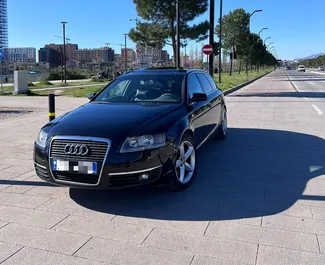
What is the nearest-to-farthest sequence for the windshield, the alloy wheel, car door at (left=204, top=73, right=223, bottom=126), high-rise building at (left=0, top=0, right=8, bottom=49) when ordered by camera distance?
the alloy wheel, the windshield, car door at (left=204, top=73, right=223, bottom=126), high-rise building at (left=0, top=0, right=8, bottom=49)

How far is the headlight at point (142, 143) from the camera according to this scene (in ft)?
13.6

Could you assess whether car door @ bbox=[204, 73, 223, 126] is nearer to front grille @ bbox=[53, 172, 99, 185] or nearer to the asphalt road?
front grille @ bbox=[53, 172, 99, 185]

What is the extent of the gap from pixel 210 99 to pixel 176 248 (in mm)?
3927

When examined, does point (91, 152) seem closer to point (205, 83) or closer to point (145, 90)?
point (145, 90)

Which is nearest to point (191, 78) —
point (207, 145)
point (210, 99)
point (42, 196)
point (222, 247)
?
point (210, 99)

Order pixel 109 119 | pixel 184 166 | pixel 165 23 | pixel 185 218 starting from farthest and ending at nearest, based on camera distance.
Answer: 1. pixel 165 23
2. pixel 184 166
3. pixel 109 119
4. pixel 185 218

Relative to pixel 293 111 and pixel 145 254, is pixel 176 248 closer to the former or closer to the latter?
pixel 145 254

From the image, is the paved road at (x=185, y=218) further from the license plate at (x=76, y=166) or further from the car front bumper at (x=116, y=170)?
the license plate at (x=76, y=166)

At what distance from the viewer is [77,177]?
164 inches

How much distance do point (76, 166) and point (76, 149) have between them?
0.19 meters

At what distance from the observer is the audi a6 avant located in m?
4.09

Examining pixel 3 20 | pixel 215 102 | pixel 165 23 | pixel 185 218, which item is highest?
pixel 3 20

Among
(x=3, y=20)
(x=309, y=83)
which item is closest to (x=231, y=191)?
(x=309, y=83)

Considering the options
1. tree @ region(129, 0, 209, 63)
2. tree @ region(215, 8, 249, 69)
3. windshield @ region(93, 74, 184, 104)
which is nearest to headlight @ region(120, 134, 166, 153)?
windshield @ region(93, 74, 184, 104)
